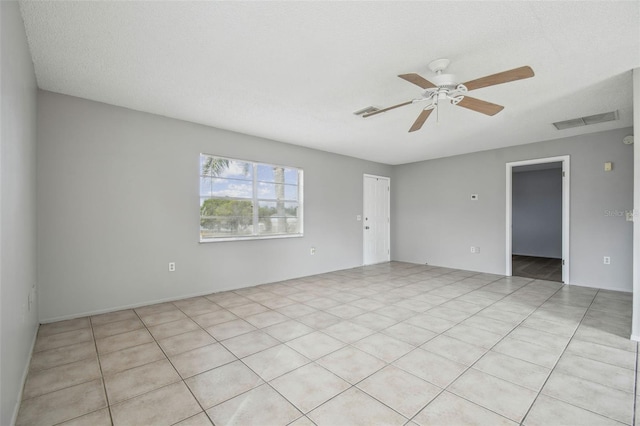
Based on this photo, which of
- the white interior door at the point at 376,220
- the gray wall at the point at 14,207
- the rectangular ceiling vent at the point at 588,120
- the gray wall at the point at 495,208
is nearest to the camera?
the gray wall at the point at 14,207

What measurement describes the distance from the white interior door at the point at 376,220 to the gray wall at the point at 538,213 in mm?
3594

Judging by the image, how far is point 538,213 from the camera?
7.84 meters

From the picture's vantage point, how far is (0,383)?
1396mm

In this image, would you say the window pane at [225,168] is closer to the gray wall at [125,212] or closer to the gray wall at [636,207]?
the gray wall at [125,212]

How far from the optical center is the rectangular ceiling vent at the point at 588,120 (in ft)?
12.3

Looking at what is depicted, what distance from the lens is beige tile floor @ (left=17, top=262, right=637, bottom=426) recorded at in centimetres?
172

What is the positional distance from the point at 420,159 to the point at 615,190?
3.24m

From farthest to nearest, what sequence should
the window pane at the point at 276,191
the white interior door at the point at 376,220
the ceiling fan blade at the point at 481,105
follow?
the white interior door at the point at 376,220
the window pane at the point at 276,191
the ceiling fan blade at the point at 481,105

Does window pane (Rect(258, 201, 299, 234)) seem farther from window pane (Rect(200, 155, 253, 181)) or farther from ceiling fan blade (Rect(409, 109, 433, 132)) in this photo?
ceiling fan blade (Rect(409, 109, 433, 132))

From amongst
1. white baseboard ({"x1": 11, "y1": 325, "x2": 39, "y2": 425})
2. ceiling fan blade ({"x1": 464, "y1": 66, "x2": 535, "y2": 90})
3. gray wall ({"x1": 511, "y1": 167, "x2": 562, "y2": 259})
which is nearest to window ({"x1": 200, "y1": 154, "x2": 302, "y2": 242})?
white baseboard ({"x1": 11, "y1": 325, "x2": 39, "y2": 425})

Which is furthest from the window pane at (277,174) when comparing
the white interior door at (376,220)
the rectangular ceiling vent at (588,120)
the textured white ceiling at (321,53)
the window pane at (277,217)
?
the rectangular ceiling vent at (588,120)

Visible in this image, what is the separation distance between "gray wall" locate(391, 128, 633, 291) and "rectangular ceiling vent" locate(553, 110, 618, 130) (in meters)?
0.75

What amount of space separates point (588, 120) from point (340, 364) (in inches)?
179

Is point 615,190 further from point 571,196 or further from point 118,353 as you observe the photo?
point 118,353
